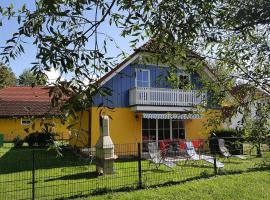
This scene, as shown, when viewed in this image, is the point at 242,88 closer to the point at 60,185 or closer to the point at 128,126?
the point at 60,185

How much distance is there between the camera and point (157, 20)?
3887 millimetres

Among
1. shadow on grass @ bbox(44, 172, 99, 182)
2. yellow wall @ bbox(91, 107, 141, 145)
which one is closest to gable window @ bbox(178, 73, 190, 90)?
shadow on grass @ bbox(44, 172, 99, 182)

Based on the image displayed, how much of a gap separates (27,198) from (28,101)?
31.9 meters

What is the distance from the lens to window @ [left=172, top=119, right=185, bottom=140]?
79.7ft

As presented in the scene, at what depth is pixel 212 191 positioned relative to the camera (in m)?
10.9

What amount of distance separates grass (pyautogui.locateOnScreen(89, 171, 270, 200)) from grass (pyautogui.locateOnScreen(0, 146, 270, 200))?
0.43 m

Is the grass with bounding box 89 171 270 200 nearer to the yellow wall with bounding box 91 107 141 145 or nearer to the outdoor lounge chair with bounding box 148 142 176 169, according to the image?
the outdoor lounge chair with bounding box 148 142 176 169

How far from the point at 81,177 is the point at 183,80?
741 cm

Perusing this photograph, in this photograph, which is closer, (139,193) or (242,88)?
(242,88)

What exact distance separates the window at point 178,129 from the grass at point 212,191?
11862 mm

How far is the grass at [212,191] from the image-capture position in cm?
1022

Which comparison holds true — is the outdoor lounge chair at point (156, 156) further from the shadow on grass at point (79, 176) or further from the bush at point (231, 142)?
the shadow on grass at point (79, 176)

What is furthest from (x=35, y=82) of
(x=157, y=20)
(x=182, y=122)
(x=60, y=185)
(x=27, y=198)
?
(x=182, y=122)

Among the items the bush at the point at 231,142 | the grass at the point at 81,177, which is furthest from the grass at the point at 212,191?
the bush at the point at 231,142
